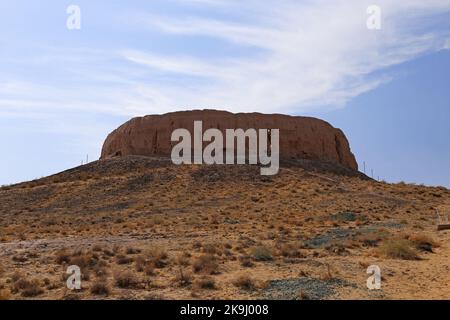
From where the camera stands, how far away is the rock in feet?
160

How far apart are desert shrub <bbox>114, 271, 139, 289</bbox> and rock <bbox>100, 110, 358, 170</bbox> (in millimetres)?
36023

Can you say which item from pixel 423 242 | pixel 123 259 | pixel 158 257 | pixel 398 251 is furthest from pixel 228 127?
pixel 123 259

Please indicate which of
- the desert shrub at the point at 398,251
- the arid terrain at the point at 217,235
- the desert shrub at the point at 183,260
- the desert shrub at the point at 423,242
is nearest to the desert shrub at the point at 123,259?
the arid terrain at the point at 217,235

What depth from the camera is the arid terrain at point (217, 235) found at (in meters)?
11.5

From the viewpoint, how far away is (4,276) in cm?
1293

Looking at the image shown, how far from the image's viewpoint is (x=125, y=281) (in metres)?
11.6

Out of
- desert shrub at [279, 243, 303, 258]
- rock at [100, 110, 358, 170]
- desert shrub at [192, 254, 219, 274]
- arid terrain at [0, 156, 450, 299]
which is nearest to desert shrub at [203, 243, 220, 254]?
arid terrain at [0, 156, 450, 299]

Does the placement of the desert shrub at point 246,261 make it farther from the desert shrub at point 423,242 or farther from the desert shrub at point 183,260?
the desert shrub at point 423,242

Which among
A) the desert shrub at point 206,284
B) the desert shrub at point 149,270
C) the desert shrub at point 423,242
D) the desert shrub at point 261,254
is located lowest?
the desert shrub at point 206,284

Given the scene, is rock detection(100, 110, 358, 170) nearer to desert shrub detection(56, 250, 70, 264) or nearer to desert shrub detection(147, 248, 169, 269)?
desert shrub detection(147, 248, 169, 269)

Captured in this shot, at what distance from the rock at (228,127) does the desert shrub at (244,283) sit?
117ft

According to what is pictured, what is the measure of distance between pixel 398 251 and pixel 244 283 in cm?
602

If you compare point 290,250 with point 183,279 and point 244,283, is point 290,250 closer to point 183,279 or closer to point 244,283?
point 244,283
